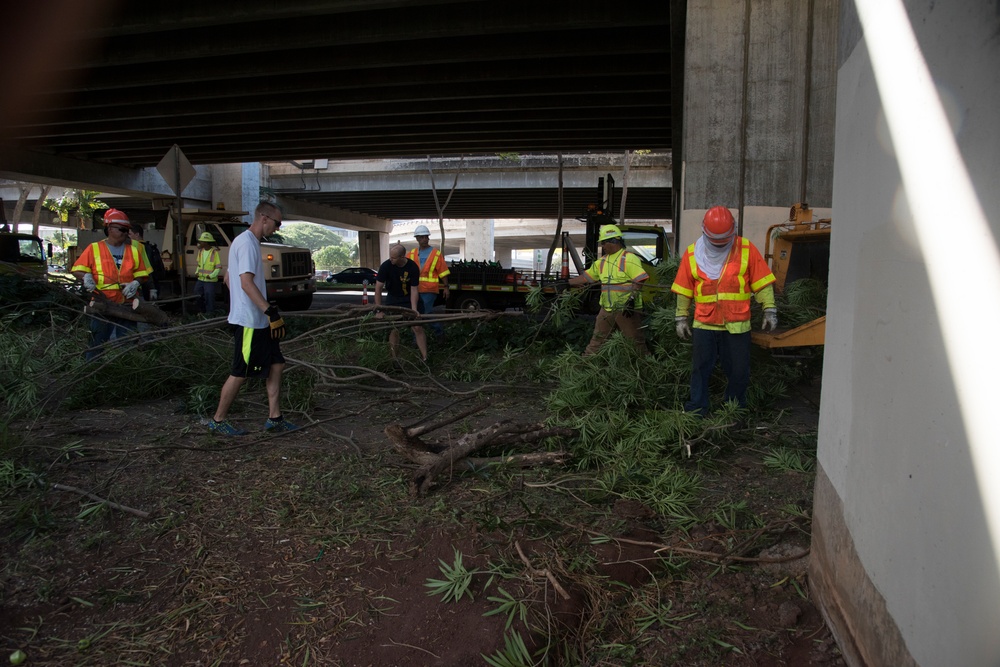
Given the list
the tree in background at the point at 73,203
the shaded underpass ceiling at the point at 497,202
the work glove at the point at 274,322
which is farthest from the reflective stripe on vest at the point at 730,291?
the tree in background at the point at 73,203

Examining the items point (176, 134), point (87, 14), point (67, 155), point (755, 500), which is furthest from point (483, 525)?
point (67, 155)

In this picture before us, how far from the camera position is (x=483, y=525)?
357 cm

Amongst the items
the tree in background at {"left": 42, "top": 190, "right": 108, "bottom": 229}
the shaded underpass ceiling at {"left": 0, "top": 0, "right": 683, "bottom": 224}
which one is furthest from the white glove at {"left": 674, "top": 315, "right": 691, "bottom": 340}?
the tree in background at {"left": 42, "top": 190, "right": 108, "bottom": 229}

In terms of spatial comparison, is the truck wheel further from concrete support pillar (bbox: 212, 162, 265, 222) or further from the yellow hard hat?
concrete support pillar (bbox: 212, 162, 265, 222)

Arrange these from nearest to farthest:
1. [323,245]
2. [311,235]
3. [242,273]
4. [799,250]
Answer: [242,273] < [799,250] < [311,235] < [323,245]

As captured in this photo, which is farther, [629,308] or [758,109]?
[758,109]

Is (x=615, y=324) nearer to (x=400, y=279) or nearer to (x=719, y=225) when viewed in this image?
(x=719, y=225)

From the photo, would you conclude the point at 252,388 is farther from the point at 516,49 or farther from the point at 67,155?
the point at 67,155

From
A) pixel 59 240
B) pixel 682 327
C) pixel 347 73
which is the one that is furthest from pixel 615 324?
pixel 59 240

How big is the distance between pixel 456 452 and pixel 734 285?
8.70 feet

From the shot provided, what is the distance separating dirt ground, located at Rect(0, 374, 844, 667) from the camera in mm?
2736

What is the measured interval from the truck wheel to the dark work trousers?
13.6m

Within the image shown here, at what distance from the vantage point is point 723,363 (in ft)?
18.3

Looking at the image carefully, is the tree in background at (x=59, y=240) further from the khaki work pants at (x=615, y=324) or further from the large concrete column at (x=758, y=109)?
the khaki work pants at (x=615, y=324)
